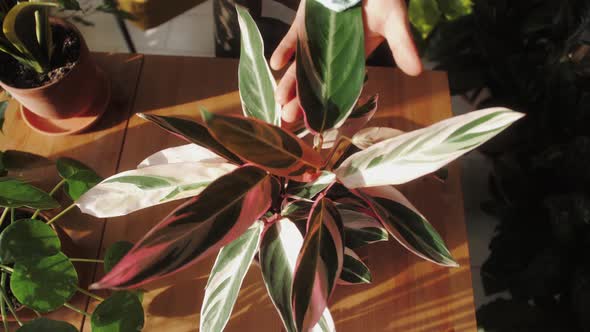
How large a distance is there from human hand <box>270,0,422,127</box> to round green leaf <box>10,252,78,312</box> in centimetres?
35

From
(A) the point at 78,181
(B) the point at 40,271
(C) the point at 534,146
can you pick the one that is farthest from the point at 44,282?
(C) the point at 534,146

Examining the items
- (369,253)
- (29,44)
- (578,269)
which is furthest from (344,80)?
(578,269)

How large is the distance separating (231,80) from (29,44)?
1.21 ft

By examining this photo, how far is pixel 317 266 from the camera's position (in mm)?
506

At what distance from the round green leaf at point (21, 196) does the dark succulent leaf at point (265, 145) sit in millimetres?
315

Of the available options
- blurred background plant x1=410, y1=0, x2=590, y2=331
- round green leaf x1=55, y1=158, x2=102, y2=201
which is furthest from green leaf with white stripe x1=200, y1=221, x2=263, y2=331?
blurred background plant x1=410, y1=0, x2=590, y2=331

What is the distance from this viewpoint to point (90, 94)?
0.86m

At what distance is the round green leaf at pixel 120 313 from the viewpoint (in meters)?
0.63

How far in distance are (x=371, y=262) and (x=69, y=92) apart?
23.3 inches

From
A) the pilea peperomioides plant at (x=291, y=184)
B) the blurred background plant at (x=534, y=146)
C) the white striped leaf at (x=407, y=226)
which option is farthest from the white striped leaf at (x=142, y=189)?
the blurred background plant at (x=534, y=146)

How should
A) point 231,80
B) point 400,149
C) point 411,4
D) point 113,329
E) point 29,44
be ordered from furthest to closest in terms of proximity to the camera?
1. point 411,4
2. point 231,80
3. point 29,44
4. point 113,329
5. point 400,149

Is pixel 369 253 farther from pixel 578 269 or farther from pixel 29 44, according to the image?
pixel 29 44

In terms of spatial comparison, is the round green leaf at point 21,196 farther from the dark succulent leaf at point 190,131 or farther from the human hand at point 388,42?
the human hand at point 388,42

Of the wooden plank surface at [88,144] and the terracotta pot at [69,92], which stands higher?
the terracotta pot at [69,92]
